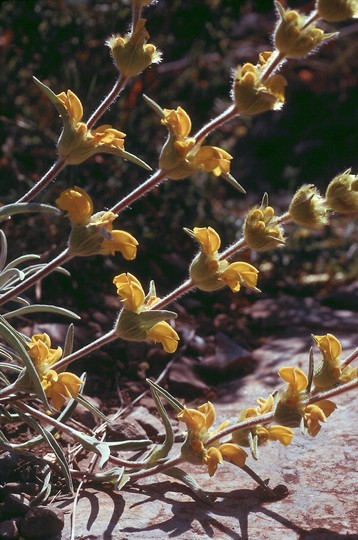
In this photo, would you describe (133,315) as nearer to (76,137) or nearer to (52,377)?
(52,377)

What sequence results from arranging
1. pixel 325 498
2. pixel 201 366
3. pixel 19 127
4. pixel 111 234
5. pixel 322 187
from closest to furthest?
pixel 111 234 → pixel 325 498 → pixel 201 366 → pixel 19 127 → pixel 322 187

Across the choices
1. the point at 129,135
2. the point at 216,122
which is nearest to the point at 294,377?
the point at 216,122

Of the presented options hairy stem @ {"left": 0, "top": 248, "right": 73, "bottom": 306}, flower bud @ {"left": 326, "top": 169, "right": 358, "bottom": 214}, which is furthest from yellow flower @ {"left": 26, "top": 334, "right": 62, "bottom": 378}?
flower bud @ {"left": 326, "top": 169, "right": 358, "bottom": 214}

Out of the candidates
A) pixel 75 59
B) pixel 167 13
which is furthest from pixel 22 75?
pixel 167 13

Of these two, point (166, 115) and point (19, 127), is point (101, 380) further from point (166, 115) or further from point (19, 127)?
point (19, 127)

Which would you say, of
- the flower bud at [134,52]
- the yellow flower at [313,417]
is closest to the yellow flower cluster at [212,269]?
the yellow flower at [313,417]

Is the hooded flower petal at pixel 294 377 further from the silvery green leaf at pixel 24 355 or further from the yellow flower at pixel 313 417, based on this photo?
the silvery green leaf at pixel 24 355
